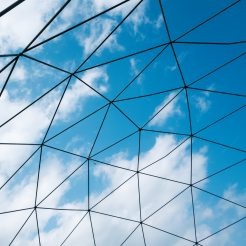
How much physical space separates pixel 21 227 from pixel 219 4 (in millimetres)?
15779

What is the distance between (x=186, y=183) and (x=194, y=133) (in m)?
3.48

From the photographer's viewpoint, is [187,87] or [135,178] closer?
[187,87]

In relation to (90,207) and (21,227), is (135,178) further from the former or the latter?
(21,227)

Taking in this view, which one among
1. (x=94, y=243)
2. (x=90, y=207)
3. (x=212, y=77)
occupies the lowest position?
(x=94, y=243)

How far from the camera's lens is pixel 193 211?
903 inches

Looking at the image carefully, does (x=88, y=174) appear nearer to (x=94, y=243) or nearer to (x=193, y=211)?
(x=94, y=243)

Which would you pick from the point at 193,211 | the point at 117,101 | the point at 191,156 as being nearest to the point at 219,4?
the point at 117,101

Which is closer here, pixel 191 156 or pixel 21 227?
pixel 21 227

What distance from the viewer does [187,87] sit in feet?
61.8

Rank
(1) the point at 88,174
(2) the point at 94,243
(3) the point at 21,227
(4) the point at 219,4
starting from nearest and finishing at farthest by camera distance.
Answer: (4) the point at 219,4
(3) the point at 21,227
(1) the point at 88,174
(2) the point at 94,243

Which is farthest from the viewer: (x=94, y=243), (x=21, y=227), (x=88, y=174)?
(x=94, y=243)

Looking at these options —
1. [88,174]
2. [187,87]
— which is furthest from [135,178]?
[187,87]

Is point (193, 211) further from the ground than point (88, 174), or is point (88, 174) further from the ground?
point (88, 174)

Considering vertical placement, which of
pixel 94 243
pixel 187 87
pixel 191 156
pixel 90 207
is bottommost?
pixel 94 243
